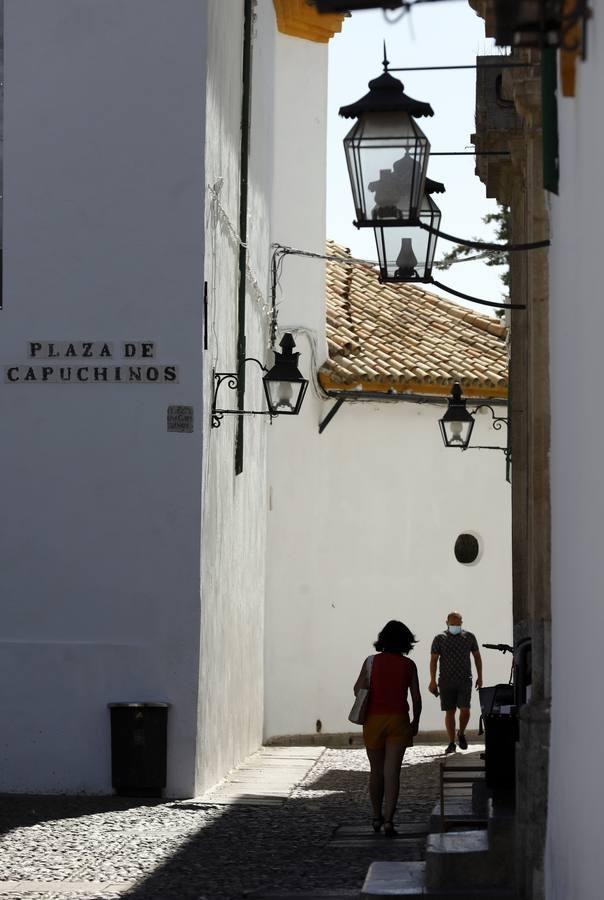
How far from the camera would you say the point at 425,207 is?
8617mm

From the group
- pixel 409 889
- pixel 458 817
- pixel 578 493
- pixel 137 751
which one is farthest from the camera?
pixel 137 751

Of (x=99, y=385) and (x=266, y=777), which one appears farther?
(x=266, y=777)

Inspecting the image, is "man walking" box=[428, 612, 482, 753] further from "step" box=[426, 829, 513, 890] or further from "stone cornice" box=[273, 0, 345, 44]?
"step" box=[426, 829, 513, 890]

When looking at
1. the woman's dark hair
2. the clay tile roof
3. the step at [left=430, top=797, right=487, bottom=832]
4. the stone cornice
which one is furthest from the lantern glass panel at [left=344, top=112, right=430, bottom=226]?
the stone cornice

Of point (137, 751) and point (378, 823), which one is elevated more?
point (137, 751)

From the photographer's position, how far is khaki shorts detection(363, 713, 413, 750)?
1077cm

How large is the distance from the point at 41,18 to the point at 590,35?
381 inches

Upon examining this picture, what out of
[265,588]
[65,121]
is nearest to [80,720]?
[65,121]

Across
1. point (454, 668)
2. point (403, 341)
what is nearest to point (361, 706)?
point (454, 668)

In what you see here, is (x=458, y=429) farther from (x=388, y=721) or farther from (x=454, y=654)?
(x=388, y=721)

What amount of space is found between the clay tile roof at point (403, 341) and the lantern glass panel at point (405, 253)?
13.4 meters

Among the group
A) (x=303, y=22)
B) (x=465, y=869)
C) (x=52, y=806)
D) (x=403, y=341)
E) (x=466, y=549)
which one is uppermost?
(x=303, y=22)

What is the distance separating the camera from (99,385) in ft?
42.2

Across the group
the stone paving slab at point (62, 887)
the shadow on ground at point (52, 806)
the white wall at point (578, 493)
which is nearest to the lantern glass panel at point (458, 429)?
the shadow on ground at point (52, 806)
